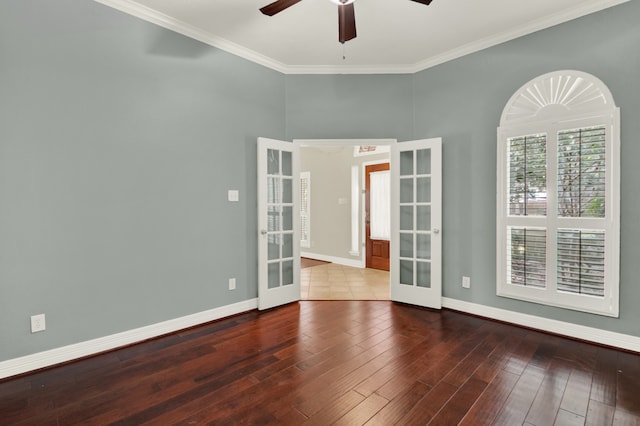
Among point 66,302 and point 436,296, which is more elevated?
point 66,302

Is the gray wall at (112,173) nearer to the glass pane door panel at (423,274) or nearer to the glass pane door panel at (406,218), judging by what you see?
the glass pane door panel at (406,218)

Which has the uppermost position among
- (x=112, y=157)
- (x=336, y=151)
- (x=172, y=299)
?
(x=336, y=151)

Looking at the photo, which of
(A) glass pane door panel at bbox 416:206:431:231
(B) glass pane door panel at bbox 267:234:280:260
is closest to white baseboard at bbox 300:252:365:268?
(A) glass pane door panel at bbox 416:206:431:231

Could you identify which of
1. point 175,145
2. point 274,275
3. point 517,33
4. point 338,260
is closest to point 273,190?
point 274,275

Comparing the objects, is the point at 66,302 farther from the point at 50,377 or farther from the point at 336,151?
the point at 336,151

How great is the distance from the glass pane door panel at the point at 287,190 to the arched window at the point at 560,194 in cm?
236

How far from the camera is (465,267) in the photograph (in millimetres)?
3814

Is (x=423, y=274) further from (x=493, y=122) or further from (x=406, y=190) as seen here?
(x=493, y=122)

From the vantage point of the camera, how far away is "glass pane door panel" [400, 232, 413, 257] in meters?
4.15

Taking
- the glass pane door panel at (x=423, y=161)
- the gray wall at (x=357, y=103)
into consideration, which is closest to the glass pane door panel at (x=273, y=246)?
the gray wall at (x=357, y=103)

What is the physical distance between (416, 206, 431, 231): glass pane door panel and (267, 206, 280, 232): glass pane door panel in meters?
1.72

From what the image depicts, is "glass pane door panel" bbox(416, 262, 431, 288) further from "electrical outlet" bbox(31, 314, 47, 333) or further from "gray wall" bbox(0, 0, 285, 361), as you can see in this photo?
"electrical outlet" bbox(31, 314, 47, 333)

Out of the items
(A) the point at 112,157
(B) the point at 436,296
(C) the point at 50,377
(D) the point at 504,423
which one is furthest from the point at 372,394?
(A) the point at 112,157

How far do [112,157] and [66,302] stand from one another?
123cm
